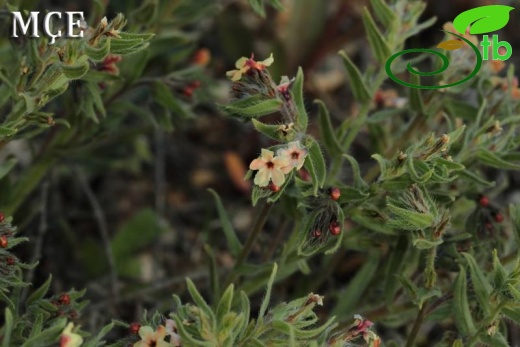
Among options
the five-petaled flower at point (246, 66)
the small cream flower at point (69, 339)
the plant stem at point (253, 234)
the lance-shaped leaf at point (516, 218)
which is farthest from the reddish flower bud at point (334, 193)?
the small cream flower at point (69, 339)

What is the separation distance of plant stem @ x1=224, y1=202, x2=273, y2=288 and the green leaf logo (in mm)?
1014

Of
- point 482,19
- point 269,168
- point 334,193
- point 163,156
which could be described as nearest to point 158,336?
point 269,168

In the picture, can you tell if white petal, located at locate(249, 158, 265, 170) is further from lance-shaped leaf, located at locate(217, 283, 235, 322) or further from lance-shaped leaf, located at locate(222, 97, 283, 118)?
lance-shaped leaf, located at locate(217, 283, 235, 322)

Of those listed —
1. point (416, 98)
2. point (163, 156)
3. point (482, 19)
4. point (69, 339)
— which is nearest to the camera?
point (69, 339)

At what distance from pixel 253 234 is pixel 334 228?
1.12 feet

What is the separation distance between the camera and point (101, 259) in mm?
3775

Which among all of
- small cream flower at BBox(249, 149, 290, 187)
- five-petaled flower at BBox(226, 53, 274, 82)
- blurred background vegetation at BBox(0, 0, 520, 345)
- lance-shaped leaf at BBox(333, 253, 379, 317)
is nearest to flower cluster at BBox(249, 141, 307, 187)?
small cream flower at BBox(249, 149, 290, 187)

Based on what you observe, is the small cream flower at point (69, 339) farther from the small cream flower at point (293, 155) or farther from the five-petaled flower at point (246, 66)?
the five-petaled flower at point (246, 66)

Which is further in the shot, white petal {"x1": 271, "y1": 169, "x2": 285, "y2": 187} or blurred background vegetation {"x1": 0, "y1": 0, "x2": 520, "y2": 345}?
blurred background vegetation {"x1": 0, "y1": 0, "x2": 520, "y2": 345}

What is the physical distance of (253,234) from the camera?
2588mm

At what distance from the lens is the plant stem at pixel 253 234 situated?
2488 mm

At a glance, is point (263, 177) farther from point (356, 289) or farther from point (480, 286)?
point (356, 289)

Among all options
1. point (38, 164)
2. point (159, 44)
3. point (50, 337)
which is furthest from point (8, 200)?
point (50, 337)

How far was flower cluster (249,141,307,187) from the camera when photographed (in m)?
2.21
